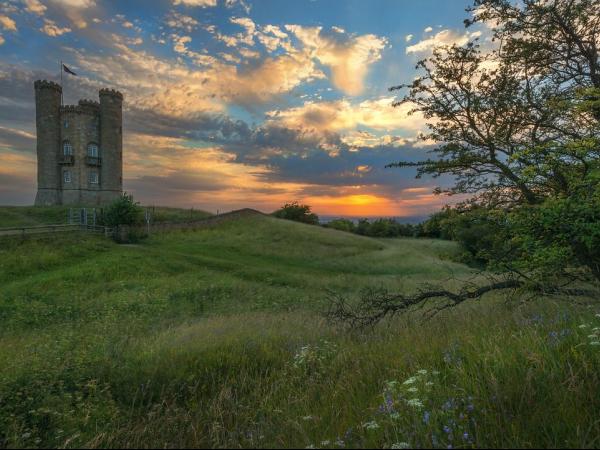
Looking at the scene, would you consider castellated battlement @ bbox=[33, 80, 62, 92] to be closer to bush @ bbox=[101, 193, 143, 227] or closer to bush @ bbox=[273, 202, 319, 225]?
bush @ bbox=[101, 193, 143, 227]

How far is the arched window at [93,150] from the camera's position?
1958 inches

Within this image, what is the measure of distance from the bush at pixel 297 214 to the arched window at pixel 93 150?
103 ft

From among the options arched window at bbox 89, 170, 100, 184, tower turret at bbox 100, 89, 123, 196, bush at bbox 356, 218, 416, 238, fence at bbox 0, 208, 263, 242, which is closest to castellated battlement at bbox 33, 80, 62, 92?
tower turret at bbox 100, 89, 123, 196

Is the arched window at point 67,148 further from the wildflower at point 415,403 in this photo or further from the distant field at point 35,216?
the wildflower at point 415,403

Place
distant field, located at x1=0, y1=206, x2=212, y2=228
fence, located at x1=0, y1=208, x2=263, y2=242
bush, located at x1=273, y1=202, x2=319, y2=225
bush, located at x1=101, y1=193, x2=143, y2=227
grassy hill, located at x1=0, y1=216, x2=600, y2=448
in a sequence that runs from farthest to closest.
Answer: bush, located at x1=273, y1=202, x2=319, y2=225
distant field, located at x1=0, y1=206, x2=212, y2=228
bush, located at x1=101, y1=193, x2=143, y2=227
fence, located at x1=0, y1=208, x2=263, y2=242
grassy hill, located at x1=0, y1=216, x2=600, y2=448

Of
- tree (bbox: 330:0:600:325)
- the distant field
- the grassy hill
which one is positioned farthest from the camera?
the distant field

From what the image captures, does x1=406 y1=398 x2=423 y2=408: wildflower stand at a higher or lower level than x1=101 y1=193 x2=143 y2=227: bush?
lower

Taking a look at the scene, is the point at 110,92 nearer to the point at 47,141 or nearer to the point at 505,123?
the point at 47,141

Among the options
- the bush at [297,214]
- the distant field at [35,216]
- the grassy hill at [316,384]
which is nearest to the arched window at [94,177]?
the distant field at [35,216]

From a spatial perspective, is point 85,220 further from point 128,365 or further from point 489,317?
point 489,317

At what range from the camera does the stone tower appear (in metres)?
48.9

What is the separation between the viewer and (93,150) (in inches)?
1975

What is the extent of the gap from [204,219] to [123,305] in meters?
29.4

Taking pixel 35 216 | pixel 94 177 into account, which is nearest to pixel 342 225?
pixel 94 177
